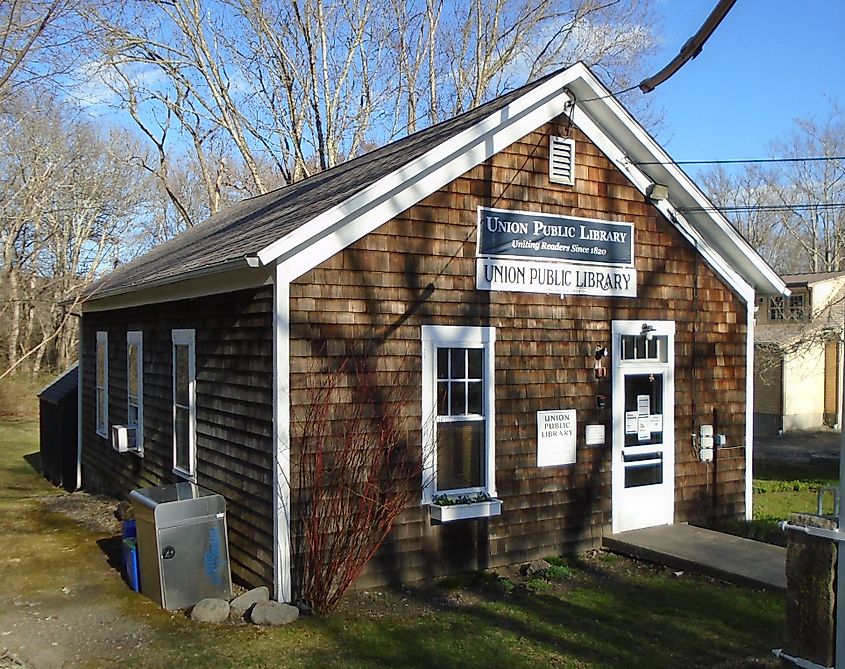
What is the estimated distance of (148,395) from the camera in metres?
10.8

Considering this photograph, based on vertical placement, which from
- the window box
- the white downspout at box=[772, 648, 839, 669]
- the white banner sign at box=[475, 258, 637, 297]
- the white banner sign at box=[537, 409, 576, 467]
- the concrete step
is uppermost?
the white banner sign at box=[475, 258, 637, 297]

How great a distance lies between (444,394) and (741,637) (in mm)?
3451

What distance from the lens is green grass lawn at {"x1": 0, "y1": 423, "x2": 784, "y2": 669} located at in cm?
591

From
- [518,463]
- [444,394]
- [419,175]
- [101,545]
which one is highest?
[419,175]

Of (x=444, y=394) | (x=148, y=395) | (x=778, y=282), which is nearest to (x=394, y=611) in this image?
(x=444, y=394)

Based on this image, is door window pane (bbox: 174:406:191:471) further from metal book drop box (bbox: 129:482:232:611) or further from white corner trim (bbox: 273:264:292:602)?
white corner trim (bbox: 273:264:292:602)

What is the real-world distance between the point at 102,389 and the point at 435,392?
787 centimetres

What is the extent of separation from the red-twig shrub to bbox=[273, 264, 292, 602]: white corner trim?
0.45 ft

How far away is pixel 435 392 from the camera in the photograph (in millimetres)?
7922

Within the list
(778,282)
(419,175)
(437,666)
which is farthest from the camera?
(778,282)

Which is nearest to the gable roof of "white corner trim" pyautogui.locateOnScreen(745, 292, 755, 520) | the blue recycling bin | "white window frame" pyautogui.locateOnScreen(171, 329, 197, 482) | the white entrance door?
"white corner trim" pyautogui.locateOnScreen(745, 292, 755, 520)

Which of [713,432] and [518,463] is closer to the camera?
[518,463]

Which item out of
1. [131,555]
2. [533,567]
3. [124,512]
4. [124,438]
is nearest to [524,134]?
[533,567]

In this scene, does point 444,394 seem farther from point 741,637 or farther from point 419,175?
point 741,637
